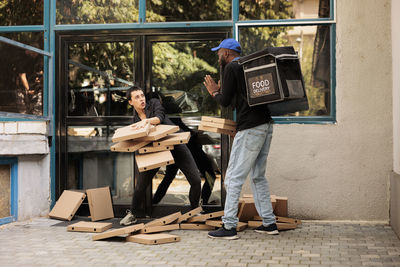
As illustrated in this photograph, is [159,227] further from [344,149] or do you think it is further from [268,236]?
[344,149]

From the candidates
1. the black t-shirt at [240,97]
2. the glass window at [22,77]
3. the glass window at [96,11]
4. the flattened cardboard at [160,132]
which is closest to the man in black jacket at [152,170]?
the flattened cardboard at [160,132]

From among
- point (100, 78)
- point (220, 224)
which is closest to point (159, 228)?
point (220, 224)

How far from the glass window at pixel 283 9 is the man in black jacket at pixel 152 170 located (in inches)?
72.4

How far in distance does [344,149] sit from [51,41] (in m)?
4.53

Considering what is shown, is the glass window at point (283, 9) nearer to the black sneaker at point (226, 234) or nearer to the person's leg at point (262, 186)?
the person's leg at point (262, 186)

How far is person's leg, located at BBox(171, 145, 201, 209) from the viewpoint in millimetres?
7363

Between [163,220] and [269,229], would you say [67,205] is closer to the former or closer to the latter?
[163,220]

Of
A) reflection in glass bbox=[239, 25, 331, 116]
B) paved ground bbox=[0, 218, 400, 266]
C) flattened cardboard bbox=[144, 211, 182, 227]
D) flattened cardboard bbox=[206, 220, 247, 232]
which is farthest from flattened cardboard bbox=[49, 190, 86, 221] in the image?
reflection in glass bbox=[239, 25, 331, 116]

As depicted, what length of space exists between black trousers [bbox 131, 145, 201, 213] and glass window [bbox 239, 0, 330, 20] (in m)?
2.12

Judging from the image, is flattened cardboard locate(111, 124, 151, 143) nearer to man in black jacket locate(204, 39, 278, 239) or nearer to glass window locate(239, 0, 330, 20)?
man in black jacket locate(204, 39, 278, 239)

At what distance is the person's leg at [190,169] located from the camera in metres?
7.36

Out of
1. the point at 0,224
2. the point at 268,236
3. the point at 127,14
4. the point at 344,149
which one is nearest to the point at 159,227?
the point at 268,236

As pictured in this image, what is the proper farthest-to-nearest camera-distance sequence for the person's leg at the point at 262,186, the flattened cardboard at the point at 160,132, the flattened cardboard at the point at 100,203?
the flattened cardboard at the point at 100,203 → the flattened cardboard at the point at 160,132 → the person's leg at the point at 262,186

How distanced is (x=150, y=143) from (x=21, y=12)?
3.19 m
